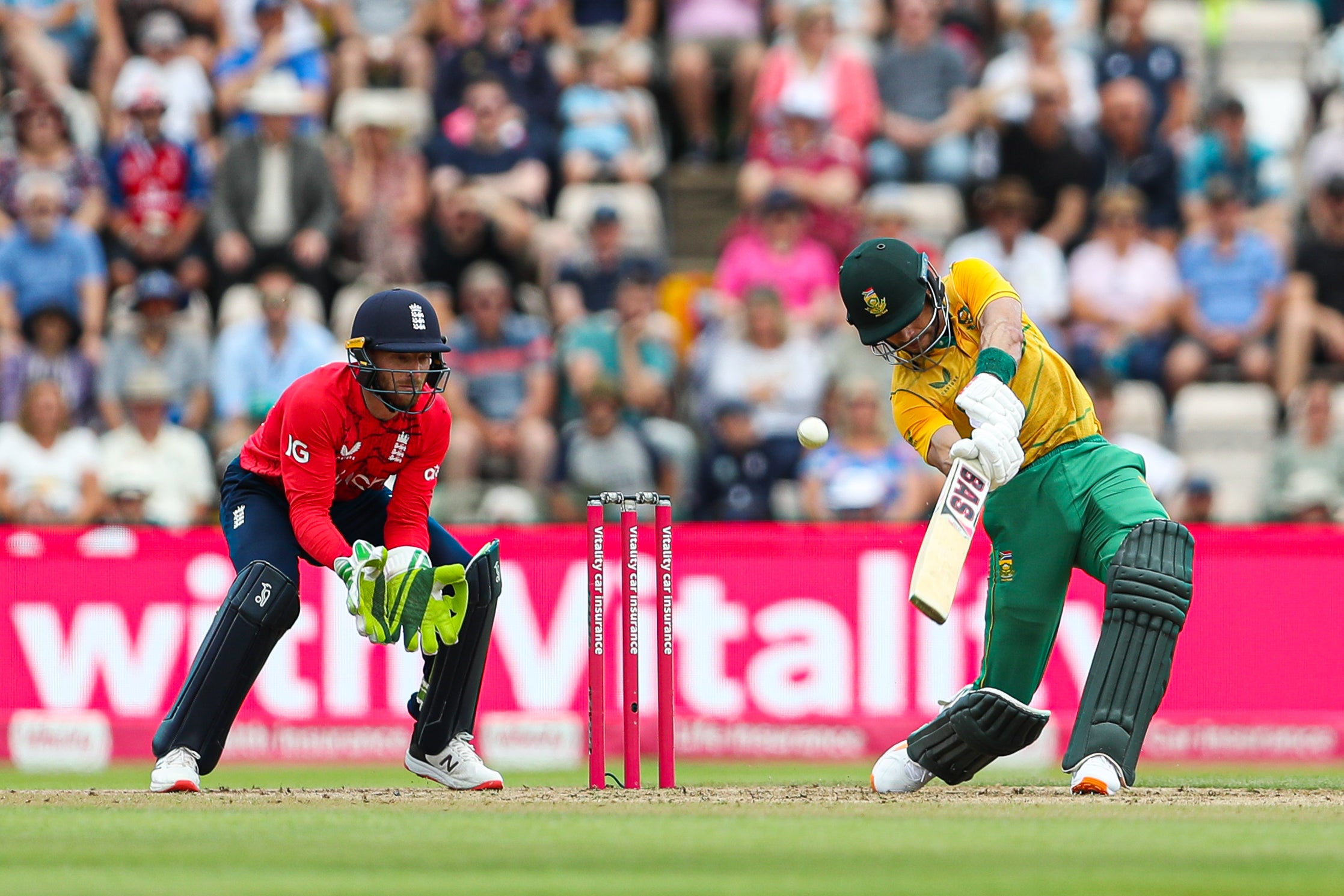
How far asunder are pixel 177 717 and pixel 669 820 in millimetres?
2109

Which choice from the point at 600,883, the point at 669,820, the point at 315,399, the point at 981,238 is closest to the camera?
the point at 600,883

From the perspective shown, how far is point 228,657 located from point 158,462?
5132 millimetres

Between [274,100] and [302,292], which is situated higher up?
[274,100]

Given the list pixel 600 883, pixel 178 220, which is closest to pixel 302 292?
pixel 178 220

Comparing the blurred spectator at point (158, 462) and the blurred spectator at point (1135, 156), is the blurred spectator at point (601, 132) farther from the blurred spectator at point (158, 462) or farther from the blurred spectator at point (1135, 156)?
the blurred spectator at point (158, 462)

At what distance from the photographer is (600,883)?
493 cm

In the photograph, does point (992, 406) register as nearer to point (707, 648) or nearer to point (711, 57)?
point (707, 648)

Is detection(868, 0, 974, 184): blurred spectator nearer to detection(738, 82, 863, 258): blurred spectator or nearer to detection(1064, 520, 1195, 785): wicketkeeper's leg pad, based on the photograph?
detection(738, 82, 863, 258): blurred spectator

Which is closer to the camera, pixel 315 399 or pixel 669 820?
pixel 669 820

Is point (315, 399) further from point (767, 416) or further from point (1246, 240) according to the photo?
point (1246, 240)

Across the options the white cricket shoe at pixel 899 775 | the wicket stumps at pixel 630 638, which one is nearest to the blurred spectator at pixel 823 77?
the wicket stumps at pixel 630 638

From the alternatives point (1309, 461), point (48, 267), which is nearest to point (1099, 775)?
point (1309, 461)

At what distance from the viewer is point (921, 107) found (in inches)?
582

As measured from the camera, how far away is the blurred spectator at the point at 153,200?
46.0 ft
